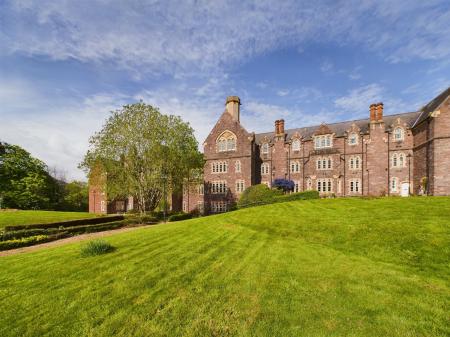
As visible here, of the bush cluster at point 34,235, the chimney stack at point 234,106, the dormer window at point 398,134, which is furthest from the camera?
the chimney stack at point 234,106

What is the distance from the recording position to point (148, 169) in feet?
102

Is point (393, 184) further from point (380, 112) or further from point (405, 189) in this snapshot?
point (380, 112)

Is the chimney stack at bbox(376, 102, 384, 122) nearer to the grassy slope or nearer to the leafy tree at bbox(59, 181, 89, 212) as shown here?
the grassy slope

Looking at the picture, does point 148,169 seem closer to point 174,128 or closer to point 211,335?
point 174,128

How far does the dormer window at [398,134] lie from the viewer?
34344 millimetres

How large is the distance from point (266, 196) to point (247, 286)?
25285 mm

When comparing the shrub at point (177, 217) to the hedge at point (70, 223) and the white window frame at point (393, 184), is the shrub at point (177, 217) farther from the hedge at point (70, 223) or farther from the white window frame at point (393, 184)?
the white window frame at point (393, 184)

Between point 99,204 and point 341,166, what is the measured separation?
5190 centimetres

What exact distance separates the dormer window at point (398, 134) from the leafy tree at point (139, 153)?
3210 cm

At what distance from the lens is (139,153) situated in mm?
30281

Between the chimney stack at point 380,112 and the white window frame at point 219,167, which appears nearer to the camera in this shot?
the chimney stack at point 380,112

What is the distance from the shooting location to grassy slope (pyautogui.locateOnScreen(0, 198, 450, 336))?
5633 mm

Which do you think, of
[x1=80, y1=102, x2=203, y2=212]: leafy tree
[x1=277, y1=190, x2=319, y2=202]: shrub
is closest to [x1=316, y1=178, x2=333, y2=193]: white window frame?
[x1=277, y1=190, x2=319, y2=202]: shrub

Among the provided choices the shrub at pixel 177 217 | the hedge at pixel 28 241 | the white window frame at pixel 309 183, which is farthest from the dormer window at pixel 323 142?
the hedge at pixel 28 241
